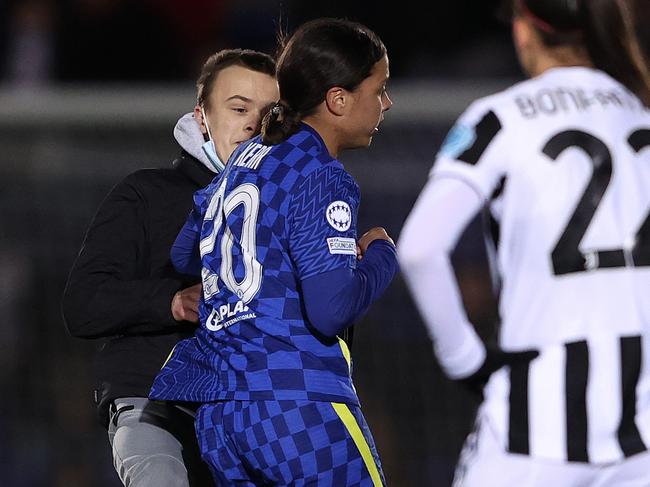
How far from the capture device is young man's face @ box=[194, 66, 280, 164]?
3.55 metres

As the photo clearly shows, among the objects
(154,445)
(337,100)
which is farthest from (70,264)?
(337,100)

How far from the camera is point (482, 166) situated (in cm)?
255

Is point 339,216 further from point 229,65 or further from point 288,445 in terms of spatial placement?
point 229,65

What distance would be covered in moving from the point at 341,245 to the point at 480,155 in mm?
461

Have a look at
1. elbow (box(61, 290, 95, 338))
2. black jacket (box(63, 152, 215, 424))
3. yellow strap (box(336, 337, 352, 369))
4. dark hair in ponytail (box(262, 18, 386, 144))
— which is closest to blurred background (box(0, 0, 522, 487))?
black jacket (box(63, 152, 215, 424))

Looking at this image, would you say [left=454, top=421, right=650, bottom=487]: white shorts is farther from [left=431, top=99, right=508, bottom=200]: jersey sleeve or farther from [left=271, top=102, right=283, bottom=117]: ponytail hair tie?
[left=271, top=102, right=283, bottom=117]: ponytail hair tie

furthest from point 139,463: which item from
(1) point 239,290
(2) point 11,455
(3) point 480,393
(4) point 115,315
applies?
(2) point 11,455

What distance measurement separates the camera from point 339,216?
290cm

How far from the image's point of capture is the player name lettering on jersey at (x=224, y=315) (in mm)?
2963

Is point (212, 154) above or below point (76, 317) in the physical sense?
above

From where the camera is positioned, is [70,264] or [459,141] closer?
[459,141]

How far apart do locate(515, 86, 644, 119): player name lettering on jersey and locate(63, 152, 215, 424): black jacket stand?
1.28m

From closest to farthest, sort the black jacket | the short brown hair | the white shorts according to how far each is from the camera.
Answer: the white shorts → the black jacket → the short brown hair

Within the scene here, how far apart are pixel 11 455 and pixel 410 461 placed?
205cm
